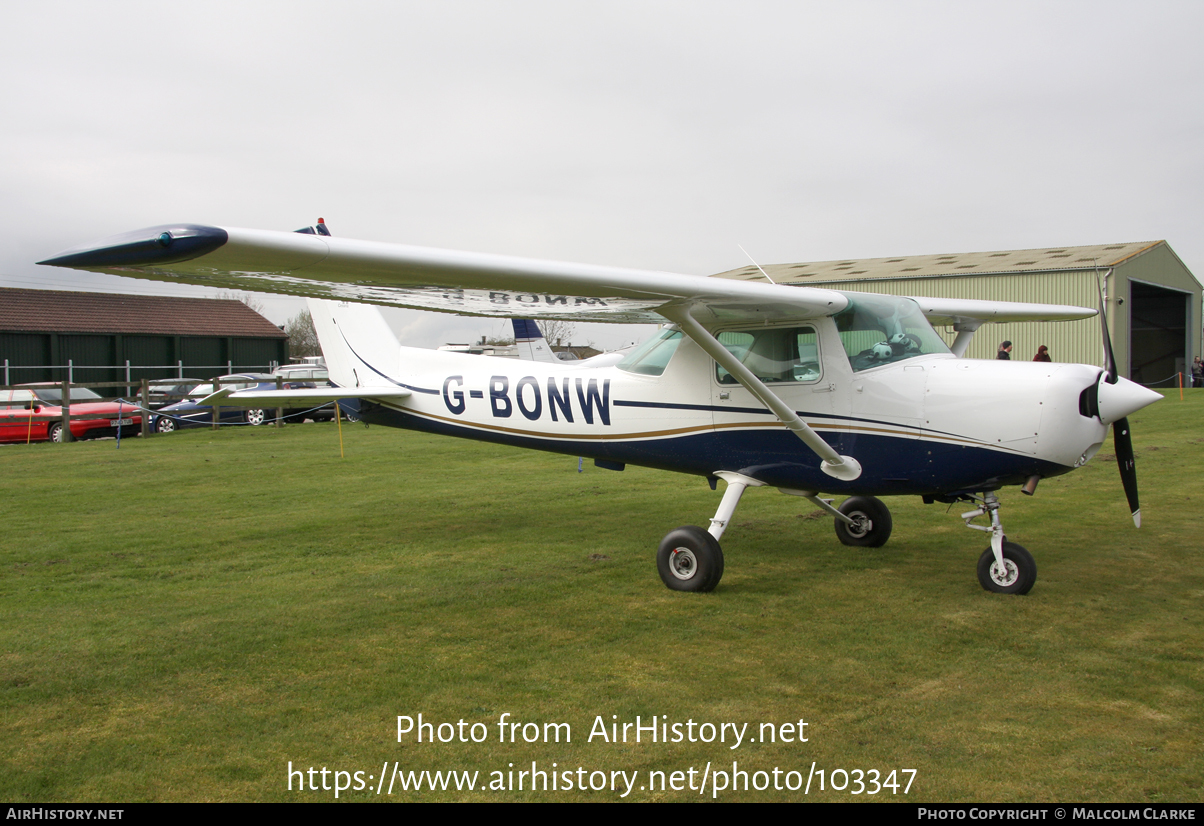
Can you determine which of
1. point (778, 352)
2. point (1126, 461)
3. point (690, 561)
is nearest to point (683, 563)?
point (690, 561)

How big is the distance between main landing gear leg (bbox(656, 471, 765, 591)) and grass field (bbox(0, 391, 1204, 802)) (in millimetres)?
160

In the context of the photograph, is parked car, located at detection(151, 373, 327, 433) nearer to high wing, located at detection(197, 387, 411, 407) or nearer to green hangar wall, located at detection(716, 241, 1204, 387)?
high wing, located at detection(197, 387, 411, 407)

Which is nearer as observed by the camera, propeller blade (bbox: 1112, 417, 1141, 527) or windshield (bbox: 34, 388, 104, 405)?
propeller blade (bbox: 1112, 417, 1141, 527)

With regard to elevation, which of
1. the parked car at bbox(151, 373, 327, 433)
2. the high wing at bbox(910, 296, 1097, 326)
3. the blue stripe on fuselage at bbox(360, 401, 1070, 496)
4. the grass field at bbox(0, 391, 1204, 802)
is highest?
the high wing at bbox(910, 296, 1097, 326)

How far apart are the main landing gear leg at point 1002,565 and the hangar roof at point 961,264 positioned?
93.4ft

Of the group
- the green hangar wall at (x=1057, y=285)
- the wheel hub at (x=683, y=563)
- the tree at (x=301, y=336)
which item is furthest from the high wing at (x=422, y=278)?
the tree at (x=301, y=336)

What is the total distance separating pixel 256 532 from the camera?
829 centimetres

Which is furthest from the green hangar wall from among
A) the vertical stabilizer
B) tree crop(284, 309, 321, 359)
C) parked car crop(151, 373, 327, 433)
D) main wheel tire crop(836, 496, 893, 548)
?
tree crop(284, 309, 321, 359)

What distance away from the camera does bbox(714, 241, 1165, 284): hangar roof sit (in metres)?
35.2

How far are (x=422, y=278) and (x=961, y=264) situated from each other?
38795 mm

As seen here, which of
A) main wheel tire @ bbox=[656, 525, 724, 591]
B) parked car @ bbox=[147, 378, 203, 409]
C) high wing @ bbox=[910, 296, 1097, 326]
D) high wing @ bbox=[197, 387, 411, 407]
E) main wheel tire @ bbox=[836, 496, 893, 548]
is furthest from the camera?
parked car @ bbox=[147, 378, 203, 409]

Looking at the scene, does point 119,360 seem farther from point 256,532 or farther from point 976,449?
point 976,449
